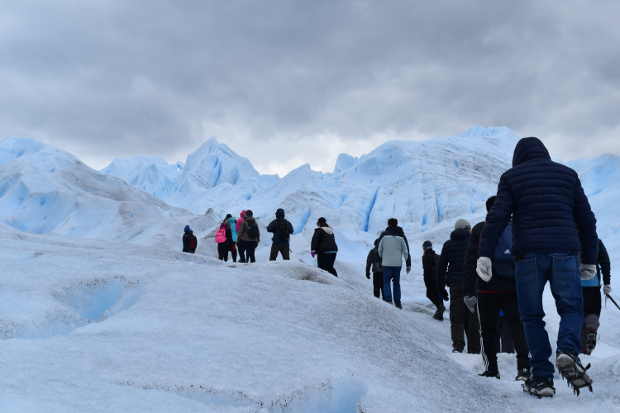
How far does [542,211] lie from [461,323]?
3.74 m

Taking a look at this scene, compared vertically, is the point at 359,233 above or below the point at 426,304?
above

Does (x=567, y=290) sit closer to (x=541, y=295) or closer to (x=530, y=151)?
(x=541, y=295)

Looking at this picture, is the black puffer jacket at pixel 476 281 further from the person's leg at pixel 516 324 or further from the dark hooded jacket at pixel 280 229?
the dark hooded jacket at pixel 280 229

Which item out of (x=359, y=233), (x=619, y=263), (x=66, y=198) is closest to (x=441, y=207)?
(x=359, y=233)

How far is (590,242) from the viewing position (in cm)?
378

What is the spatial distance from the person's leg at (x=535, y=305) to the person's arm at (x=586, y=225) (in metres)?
0.45

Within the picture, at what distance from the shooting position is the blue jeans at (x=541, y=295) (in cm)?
347

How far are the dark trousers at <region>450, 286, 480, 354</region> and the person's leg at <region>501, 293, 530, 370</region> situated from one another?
201 centimetres

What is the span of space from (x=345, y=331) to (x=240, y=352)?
46.7 inches

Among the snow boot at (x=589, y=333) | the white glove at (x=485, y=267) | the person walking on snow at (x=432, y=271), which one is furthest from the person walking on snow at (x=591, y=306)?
the person walking on snow at (x=432, y=271)

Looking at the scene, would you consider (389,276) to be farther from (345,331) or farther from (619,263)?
(619,263)

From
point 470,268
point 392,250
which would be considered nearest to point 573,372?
point 470,268

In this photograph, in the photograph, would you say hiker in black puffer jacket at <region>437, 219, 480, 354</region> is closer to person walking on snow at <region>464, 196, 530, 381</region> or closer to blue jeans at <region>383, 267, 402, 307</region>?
person walking on snow at <region>464, 196, 530, 381</region>

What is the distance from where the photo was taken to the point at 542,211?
3637mm
